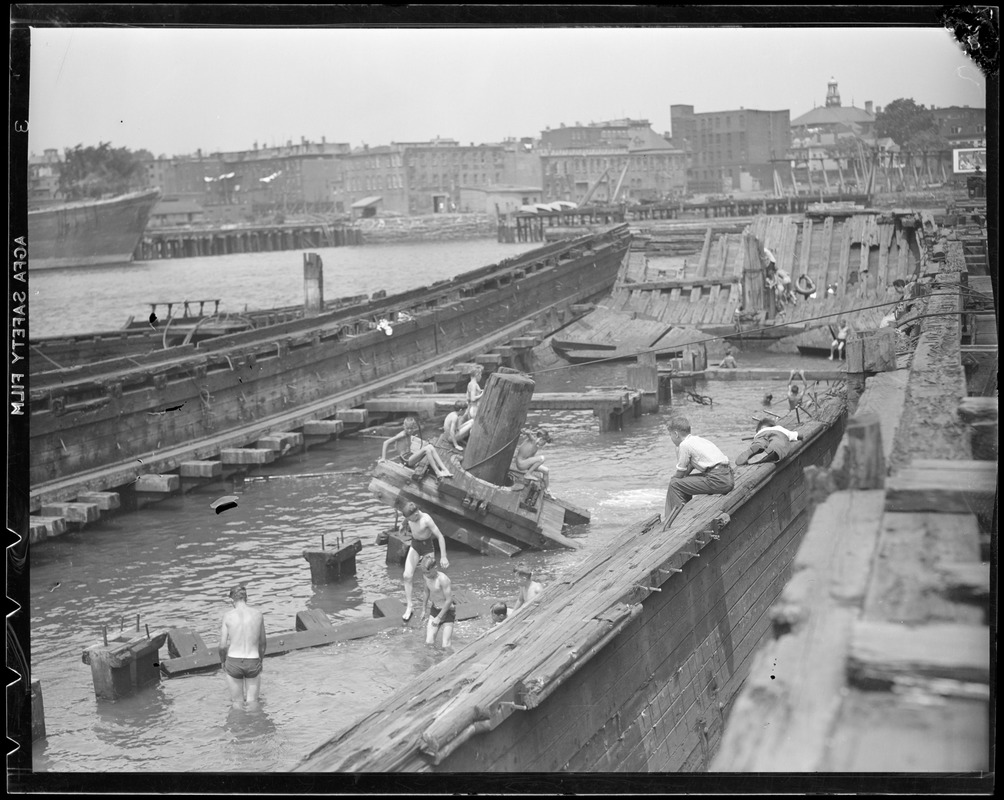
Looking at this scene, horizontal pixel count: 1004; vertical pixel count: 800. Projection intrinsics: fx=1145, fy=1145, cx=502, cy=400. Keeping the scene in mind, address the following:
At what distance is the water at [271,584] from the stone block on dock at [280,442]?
346mm

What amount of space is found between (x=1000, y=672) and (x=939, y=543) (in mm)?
1430

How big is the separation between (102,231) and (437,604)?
3643 inches

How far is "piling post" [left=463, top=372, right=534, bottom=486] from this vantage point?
15203 mm

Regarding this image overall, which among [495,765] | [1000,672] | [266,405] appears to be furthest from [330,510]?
[1000,672]

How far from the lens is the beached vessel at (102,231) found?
278 ft

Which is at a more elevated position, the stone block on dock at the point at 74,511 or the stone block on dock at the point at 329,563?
the stone block on dock at the point at 74,511

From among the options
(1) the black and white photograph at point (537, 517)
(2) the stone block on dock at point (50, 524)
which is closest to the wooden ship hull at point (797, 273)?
(1) the black and white photograph at point (537, 517)

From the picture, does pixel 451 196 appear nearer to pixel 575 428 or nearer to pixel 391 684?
pixel 575 428

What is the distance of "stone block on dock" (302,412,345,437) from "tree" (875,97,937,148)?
523 inches

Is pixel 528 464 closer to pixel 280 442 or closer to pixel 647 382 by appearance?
pixel 280 442

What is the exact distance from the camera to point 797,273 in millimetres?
36906

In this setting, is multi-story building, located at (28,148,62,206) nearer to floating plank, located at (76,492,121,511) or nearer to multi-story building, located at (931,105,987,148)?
floating plank, located at (76,492,121,511)

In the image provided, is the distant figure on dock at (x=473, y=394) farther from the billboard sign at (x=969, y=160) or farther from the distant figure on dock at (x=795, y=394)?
the billboard sign at (x=969, y=160)

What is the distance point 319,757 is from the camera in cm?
679
